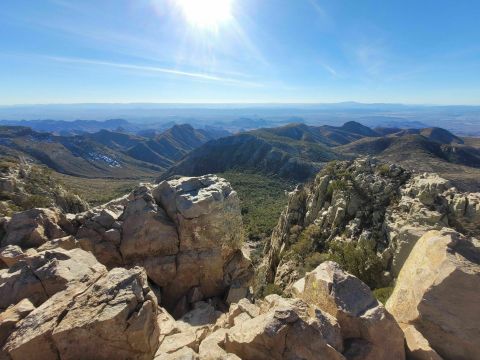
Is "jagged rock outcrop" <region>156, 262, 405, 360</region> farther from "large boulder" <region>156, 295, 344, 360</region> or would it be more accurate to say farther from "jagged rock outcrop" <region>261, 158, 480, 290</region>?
"jagged rock outcrop" <region>261, 158, 480, 290</region>

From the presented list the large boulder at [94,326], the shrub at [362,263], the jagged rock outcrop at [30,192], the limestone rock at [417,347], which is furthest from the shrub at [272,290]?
the jagged rock outcrop at [30,192]

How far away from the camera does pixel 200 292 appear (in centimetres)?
2434

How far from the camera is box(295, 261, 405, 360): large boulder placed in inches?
478

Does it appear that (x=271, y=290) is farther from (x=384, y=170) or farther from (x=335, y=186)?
(x=384, y=170)

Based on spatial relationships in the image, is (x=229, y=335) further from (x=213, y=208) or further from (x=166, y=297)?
(x=213, y=208)

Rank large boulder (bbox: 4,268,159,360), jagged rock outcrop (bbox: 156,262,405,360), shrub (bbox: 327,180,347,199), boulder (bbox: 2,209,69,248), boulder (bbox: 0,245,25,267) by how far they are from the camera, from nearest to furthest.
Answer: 1. jagged rock outcrop (bbox: 156,262,405,360)
2. large boulder (bbox: 4,268,159,360)
3. boulder (bbox: 0,245,25,267)
4. boulder (bbox: 2,209,69,248)
5. shrub (bbox: 327,180,347,199)

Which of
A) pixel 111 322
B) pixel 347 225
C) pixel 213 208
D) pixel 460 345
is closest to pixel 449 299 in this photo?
pixel 460 345

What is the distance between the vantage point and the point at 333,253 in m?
36.2

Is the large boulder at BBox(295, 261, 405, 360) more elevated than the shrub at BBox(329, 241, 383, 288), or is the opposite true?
the large boulder at BBox(295, 261, 405, 360)

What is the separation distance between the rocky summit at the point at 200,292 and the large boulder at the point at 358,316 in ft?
0.15

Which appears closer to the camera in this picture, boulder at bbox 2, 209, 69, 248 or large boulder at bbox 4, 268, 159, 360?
large boulder at bbox 4, 268, 159, 360

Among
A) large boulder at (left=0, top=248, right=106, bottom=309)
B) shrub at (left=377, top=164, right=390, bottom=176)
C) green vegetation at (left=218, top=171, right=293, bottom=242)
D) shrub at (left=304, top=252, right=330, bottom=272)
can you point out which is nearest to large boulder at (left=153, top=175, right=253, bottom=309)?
large boulder at (left=0, top=248, right=106, bottom=309)

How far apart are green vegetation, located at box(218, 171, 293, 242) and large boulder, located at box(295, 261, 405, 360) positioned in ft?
248

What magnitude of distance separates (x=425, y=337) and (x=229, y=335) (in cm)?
773
